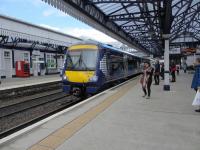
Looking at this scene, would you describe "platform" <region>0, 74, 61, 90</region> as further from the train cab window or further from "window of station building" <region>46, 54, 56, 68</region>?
"window of station building" <region>46, 54, 56, 68</region>

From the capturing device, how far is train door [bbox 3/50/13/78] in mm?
30547

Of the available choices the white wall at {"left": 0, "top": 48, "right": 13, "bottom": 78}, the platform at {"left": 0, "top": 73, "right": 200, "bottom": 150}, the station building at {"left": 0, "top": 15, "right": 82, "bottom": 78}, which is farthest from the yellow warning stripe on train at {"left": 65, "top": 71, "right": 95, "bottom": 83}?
the white wall at {"left": 0, "top": 48, "right": 13, "bottom": 78}

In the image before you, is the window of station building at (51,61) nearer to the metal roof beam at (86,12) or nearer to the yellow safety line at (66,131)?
the metal roof beam at (86,12)

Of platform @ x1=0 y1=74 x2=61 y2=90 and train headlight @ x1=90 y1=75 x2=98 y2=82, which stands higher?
train headlight @ x1=90 y1=75 x2=98 y2=82

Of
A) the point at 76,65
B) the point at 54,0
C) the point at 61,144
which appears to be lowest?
the point at 61,144

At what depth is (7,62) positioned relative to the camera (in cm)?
3105

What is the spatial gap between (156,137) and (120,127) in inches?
41.2

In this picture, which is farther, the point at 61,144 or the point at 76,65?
the point at 76,65

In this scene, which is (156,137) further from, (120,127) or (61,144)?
(61,144)

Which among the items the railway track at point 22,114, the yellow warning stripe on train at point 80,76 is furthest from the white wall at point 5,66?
the yellow warning stripe on train at point 80,76

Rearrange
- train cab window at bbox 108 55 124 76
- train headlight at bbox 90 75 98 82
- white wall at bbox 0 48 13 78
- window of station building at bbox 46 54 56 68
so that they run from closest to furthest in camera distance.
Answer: train headlight at bbox 90 75 98 82, train cab window at bbox 108 55 124 76, white wall at bbox 0 48 13 78, window of station building at bbox 46 54 56 68

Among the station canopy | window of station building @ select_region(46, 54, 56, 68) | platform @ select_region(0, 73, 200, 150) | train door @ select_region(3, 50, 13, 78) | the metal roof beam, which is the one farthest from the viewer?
window of station building @ select_region(46, 54, 56, 68)

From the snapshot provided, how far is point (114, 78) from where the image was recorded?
1708cm

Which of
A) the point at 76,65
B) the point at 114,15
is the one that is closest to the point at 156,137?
the point at 76,65
